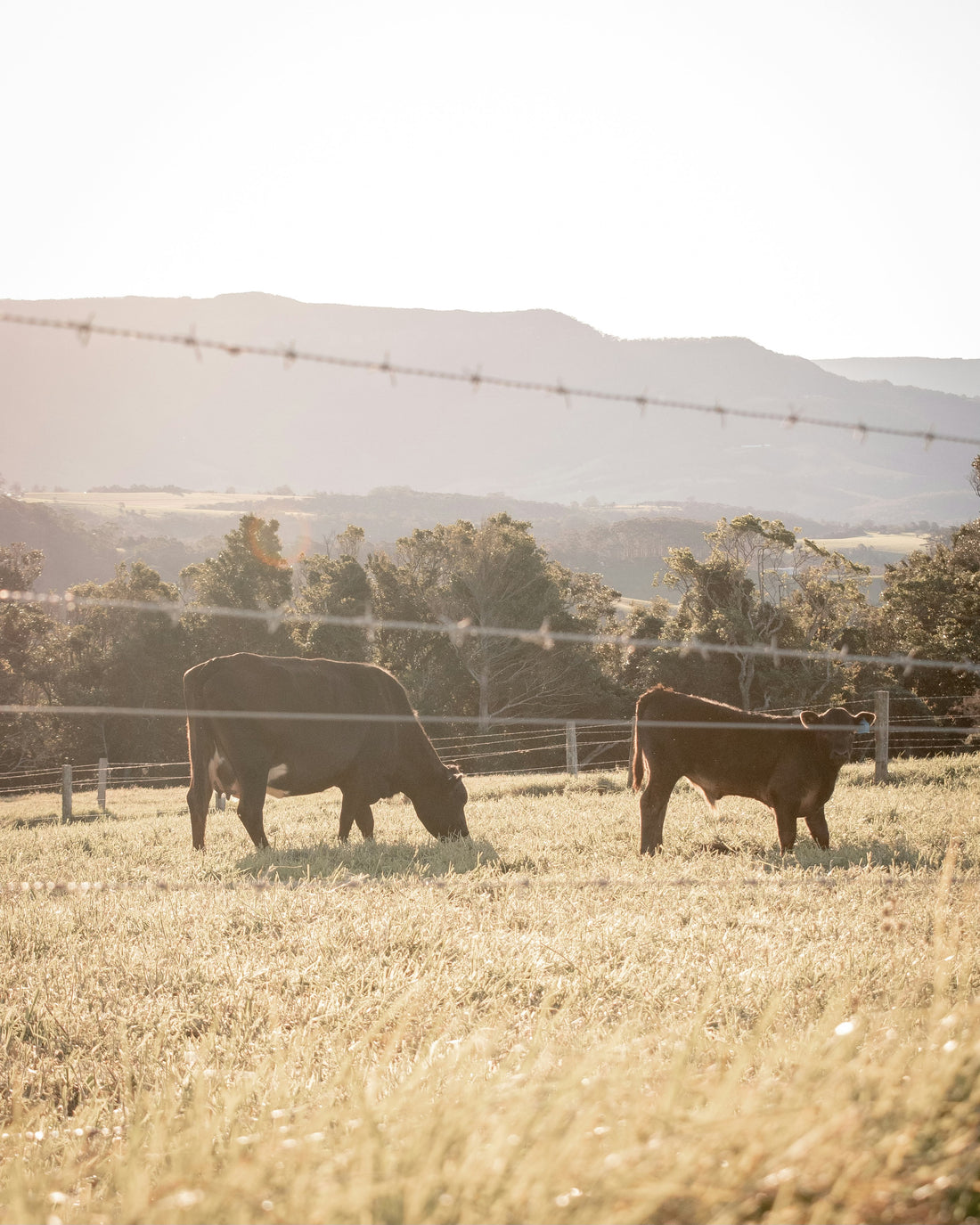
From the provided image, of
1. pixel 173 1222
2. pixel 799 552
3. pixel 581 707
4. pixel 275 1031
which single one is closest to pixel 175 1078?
pixel 275 1031

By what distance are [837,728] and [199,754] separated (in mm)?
6508

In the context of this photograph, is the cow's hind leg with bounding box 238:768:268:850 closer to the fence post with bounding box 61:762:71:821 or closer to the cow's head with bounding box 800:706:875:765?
the cow's head with bounding box 800:706:875:765

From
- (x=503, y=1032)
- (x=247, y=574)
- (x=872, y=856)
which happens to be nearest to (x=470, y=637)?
(x=247, y=574)

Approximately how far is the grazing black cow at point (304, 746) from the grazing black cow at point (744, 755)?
2.47 metres

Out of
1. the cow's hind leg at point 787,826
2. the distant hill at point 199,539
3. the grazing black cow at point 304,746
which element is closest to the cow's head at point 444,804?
the grazing black cow at point 304,746

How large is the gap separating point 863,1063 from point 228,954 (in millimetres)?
3509

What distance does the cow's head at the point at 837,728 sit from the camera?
28.0 ft

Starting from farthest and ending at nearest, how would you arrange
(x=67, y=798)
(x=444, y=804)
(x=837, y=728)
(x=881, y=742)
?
(x=67, y=798), (x=881, y=742), (x=444, y=804), (x=837, y=728)

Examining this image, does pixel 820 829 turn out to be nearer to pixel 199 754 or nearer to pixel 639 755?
pixel 639 755

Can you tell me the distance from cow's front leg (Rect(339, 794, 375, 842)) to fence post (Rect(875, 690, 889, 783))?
28.3ft

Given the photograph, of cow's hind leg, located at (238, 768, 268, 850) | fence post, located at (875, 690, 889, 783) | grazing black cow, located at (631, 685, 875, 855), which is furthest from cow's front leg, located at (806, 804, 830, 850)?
fence post, located at (875, 690, 889, 783)

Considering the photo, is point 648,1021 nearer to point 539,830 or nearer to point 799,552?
point 539,830

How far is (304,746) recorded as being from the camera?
1043 cm

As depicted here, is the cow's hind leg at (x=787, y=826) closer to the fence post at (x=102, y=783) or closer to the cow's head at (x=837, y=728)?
the cow's head at (x=837, y=728)
